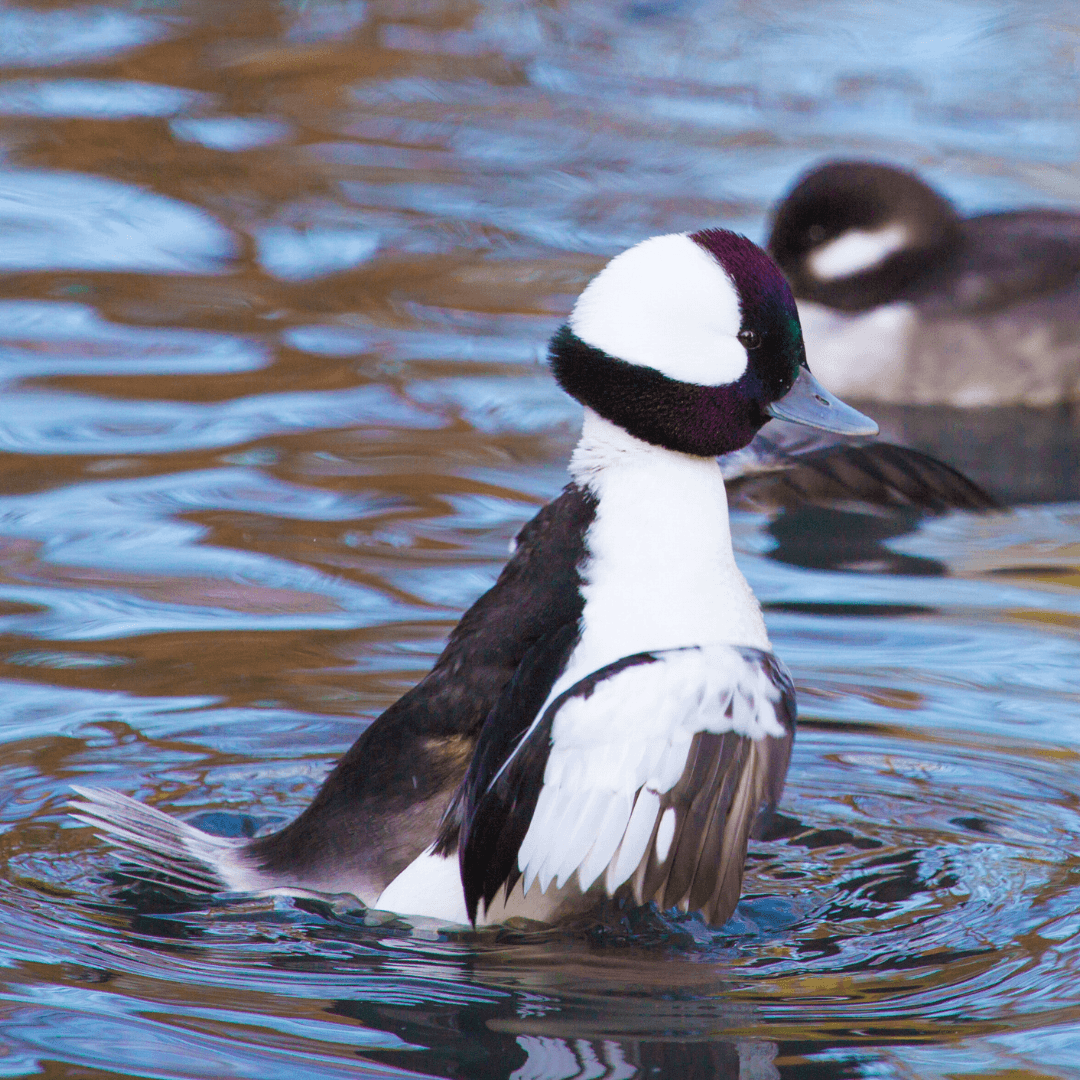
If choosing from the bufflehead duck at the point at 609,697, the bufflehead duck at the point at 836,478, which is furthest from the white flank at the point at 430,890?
the bufflehead duck at the point at 836,478

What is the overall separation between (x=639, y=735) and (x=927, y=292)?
4393mm

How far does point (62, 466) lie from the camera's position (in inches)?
229

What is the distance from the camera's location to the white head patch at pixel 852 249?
7.14 m

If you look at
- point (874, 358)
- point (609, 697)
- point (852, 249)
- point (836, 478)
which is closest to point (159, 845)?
point (609, 697)

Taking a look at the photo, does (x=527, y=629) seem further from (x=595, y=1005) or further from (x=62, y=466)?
(x=62, y=466)

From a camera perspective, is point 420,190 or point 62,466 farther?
point 420,190

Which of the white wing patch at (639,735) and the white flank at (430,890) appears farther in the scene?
the white flank at (430,890)

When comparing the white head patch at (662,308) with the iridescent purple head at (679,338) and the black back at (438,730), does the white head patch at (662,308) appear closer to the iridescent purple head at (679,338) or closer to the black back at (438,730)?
the iridescent purple head at (679,338)

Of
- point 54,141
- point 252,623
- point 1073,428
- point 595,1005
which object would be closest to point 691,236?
point 595,1005

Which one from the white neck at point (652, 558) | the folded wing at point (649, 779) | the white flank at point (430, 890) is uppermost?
the white neck at point (652, 558)

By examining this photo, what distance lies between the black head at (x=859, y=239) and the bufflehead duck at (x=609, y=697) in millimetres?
3535

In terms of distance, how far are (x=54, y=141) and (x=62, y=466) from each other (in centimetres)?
370

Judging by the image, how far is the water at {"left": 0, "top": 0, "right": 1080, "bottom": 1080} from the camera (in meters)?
3.21

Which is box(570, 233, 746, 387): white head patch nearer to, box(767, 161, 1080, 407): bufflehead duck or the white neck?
the white neck
